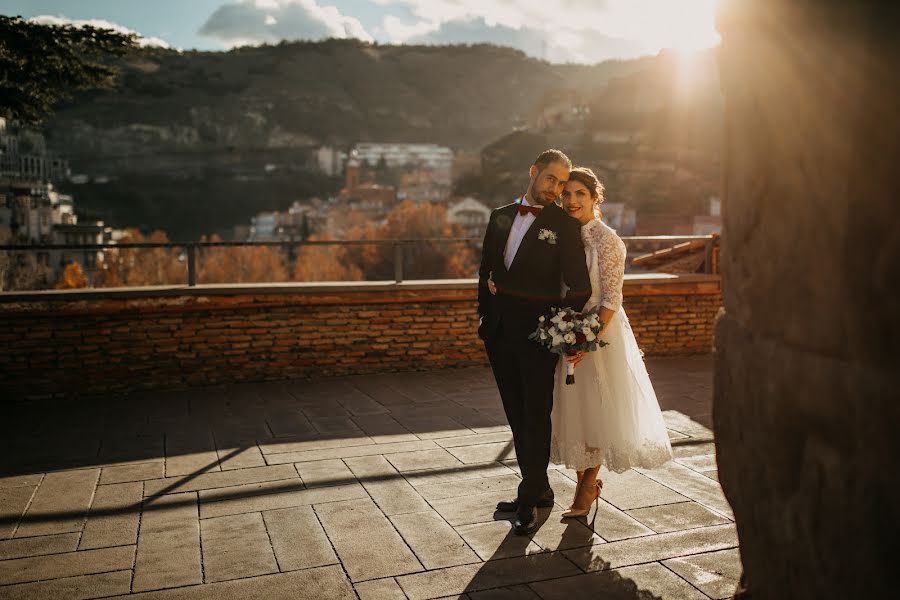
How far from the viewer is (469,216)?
8212cm

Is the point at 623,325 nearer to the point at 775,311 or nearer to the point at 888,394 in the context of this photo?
the point at 775,311

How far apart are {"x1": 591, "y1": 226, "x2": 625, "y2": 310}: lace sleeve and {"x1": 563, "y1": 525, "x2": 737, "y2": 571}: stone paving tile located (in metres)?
1.08

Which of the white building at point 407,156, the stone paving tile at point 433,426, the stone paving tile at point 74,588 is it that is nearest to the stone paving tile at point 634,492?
the stone paving tile at point 433,426

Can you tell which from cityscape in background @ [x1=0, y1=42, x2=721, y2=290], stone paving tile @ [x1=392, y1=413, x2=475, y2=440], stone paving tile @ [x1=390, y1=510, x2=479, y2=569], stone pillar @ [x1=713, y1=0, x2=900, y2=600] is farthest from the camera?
cityscape in background @ [x1=0, y1=42, x2=721, y2=290]

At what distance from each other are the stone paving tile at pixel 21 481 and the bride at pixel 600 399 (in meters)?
2.95

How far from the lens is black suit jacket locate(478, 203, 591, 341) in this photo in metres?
3.93

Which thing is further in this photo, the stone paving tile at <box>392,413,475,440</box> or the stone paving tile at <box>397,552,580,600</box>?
the stone paving tile at <box>392,413,475,440</box>

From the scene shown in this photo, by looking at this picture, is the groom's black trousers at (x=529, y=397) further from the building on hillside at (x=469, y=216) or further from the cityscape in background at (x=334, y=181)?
the building on hillside at (x=469, y=216)

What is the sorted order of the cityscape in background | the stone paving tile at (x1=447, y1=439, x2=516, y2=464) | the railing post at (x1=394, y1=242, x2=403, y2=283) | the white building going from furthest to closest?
1. the white building
2. the cityscape in background
3. the railing post at (x1=394, y1=242, x2=403, y2=283)
4. the stone paving tile at (x1=447, y1=439, x2=516, y2=464)

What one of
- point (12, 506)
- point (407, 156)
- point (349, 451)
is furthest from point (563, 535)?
point (407, 156)

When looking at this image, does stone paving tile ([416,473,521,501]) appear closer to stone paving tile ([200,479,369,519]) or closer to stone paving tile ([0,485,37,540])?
stone paving tile ([200,479,369,519])

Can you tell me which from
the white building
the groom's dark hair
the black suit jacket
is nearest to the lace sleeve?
the black suit jacket

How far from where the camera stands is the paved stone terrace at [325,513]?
334 centimetres

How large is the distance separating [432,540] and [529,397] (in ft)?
2.60
